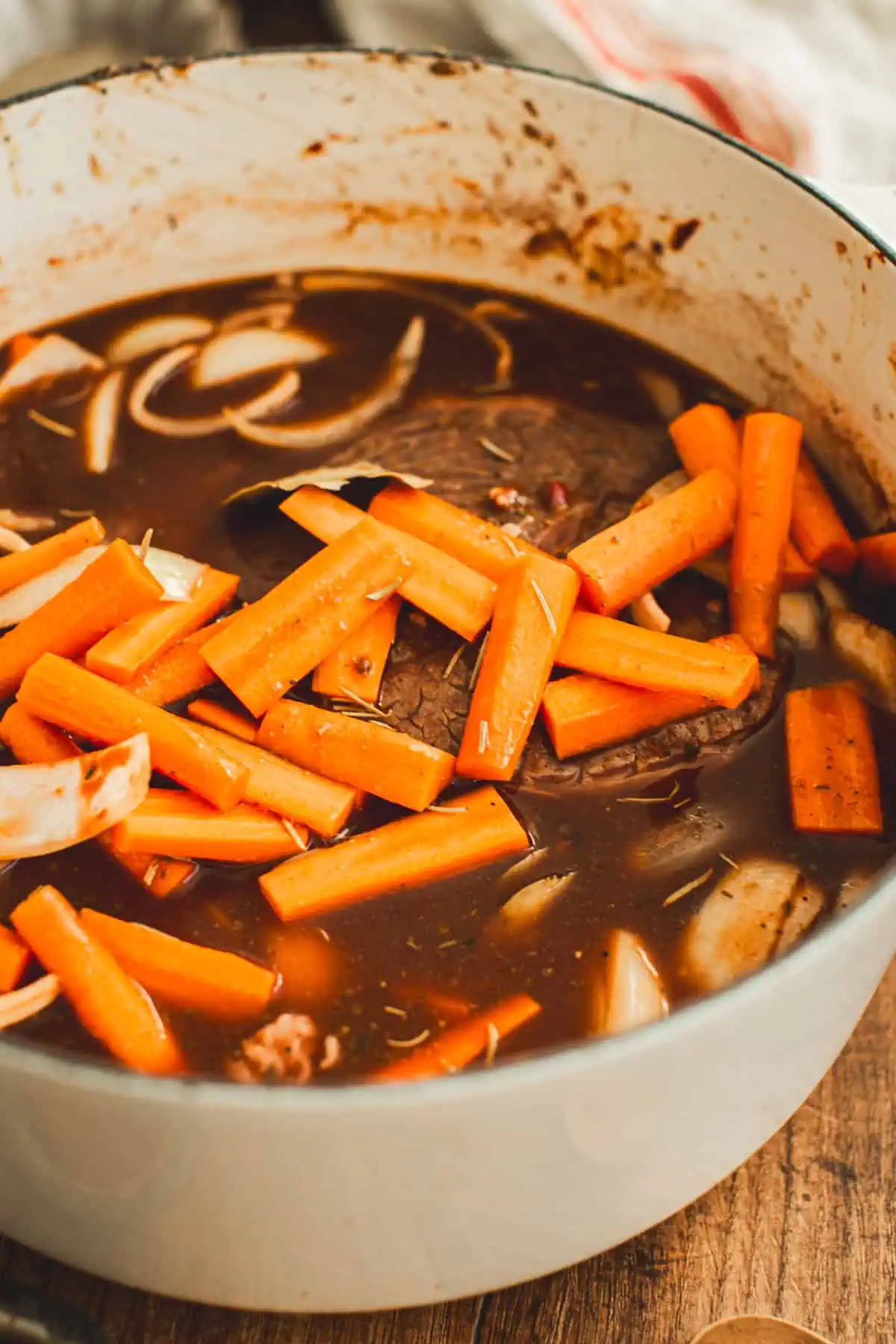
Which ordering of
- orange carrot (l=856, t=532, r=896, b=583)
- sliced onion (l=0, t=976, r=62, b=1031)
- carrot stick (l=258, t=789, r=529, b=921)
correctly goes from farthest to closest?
1. orange carrot (l=856, t=532, r=896, b=583)
2. carrot stick (l=258, t=789, r=529, b=921)
3. sliced onion (l=0, t=976, r=62, b=1031)

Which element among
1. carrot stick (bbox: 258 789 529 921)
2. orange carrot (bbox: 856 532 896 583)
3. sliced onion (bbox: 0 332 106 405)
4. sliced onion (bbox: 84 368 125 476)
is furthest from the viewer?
sliced onion (bbox: 0 332 106 405)

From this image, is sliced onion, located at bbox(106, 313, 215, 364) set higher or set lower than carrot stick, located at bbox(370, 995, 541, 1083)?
higher

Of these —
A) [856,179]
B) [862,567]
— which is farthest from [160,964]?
[856,179]

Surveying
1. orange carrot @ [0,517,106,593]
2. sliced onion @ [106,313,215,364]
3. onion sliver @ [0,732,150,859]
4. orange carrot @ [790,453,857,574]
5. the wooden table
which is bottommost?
the wooden table

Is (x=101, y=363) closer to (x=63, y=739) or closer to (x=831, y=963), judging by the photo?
(x=63, y=739)

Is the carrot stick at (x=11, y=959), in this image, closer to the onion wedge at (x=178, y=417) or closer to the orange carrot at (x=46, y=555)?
the orange carrot at (x=46, y=555)

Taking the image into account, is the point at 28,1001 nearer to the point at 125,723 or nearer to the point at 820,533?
the point at 125,723

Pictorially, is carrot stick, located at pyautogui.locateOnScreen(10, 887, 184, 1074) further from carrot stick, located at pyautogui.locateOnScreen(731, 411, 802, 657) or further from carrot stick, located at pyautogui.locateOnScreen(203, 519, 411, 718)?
carrot stick, located at pyautogui.locateOnScreen(731, 411, 802, 657)

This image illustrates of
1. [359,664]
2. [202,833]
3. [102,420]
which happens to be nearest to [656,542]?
[359,664]

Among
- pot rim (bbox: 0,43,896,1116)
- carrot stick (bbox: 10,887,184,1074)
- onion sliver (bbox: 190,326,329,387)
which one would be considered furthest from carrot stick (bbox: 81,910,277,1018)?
onion sliver (bbox: 190,326,329,387)

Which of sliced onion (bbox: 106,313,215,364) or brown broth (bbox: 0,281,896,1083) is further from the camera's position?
sliced onion (bbox: 106,313,215,364)
